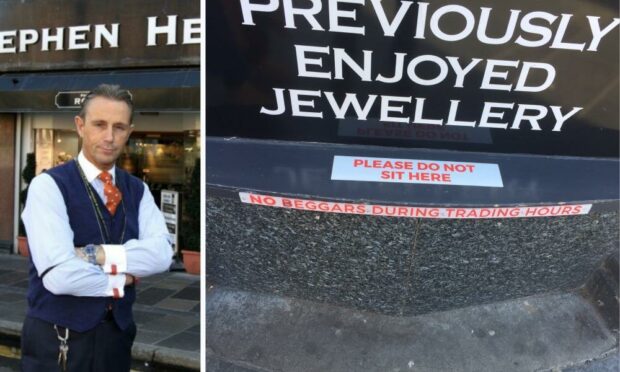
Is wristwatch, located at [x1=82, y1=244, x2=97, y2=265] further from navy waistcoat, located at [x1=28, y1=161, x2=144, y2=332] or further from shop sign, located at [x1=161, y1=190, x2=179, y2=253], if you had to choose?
shop sign, located at [x1=161, y1=190, x2=179, y2=253]

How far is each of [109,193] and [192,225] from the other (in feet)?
18.0

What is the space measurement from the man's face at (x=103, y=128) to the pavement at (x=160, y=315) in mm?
2911

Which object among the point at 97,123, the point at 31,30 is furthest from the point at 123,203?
the point at 31,30

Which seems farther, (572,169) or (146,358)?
(146,358)

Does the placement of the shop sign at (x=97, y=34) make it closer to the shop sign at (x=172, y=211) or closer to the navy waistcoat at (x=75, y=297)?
the shop sign at (x=172, y=211)

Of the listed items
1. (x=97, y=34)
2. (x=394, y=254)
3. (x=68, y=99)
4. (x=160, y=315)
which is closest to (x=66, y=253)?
(x=394, y=254)

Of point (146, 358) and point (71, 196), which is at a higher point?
point (71, 196)

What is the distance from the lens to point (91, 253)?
177 centimetres

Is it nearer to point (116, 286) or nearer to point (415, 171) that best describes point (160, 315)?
point (116, 286)

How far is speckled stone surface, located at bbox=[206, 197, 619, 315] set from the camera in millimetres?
1823

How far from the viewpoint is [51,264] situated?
1.68m

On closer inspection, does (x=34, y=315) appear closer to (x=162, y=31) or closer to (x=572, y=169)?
(x=572, y=169)

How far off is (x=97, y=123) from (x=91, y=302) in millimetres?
635

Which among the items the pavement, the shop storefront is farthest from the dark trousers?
the shop storefront
